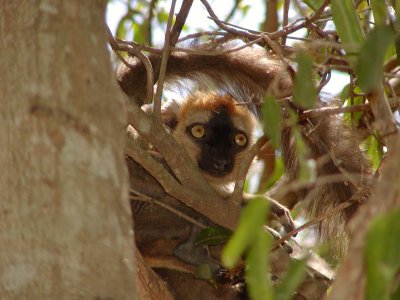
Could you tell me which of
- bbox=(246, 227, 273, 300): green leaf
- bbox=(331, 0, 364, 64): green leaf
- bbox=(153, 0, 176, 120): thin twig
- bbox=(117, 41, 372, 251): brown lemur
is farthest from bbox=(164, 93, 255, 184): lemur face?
bbox=(246, 227, 273, 300): green leaf

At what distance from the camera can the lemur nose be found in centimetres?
522

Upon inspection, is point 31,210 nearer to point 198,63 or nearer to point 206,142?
point 198,63

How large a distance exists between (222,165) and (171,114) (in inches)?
32.3

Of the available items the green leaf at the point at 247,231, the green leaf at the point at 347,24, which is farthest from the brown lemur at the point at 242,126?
the green leaf at the point at 247,231

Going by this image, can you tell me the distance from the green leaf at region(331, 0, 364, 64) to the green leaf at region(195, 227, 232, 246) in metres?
1.30

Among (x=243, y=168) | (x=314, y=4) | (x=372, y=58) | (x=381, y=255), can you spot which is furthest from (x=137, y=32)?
(x=381, y=255)

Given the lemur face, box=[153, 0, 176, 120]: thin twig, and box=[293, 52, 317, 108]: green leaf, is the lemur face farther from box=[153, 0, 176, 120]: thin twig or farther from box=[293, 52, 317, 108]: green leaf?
box=[293, 52, 317, 108]: green leaf

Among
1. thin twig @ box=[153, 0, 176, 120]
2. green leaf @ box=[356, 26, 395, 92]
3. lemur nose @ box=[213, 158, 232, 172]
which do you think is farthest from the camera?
lemur nose @ box=[213, 158, 232, 172]

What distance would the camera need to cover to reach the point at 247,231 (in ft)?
6.11

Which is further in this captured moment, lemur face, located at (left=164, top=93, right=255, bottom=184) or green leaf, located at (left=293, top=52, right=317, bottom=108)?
lemur face, located at (left=164, top=93, right=255, bottom=184)

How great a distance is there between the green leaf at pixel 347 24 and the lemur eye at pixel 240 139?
8.33 feet

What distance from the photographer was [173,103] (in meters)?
5.89

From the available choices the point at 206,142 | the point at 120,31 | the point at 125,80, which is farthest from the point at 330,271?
the point at 120,31

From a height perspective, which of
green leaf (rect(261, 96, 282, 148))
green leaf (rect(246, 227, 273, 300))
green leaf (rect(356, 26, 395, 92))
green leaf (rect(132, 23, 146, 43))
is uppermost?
green leaf (rect(132, 23, 146, 43))
